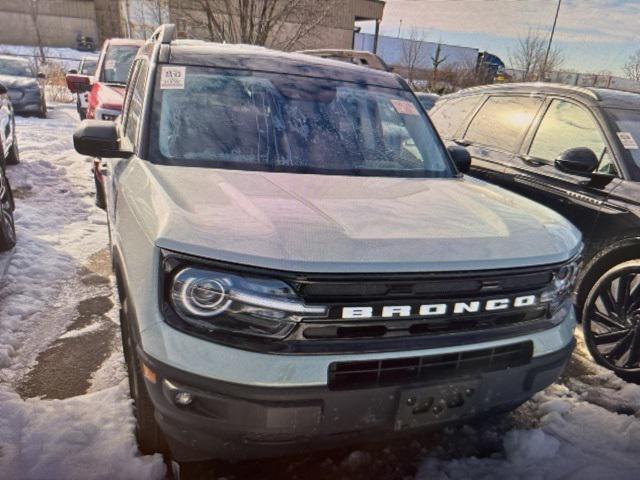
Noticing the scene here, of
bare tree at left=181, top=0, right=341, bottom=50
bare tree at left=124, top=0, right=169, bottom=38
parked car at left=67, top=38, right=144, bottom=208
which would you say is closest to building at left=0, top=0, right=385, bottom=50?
bare tree at left=124, top=0, right=169, bottom=38

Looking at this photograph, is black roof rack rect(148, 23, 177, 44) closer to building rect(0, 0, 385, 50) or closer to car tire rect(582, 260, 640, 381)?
car tire rect(582, 260, 640, 381)

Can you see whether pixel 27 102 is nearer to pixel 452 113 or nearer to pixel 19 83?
pixel 19 83

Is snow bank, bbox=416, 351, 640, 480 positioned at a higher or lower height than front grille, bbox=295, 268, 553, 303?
lower

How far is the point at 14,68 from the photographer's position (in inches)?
537

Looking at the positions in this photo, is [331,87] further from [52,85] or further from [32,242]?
[52,85]

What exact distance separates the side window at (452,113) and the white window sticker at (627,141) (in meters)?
1.65

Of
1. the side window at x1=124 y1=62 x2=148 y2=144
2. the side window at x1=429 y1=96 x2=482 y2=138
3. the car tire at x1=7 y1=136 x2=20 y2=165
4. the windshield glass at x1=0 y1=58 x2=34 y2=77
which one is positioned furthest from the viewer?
the windshield glass at x1=0 y1=58 x2=34 y2=77

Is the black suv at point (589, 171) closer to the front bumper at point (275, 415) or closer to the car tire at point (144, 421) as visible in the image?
the front bumper at point (275, 415)

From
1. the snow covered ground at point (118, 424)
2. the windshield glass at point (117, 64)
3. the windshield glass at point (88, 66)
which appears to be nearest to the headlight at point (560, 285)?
the snow covered ground at point (118, 424)

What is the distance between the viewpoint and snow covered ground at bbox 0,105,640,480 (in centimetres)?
210

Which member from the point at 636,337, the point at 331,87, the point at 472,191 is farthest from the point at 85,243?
the point at 636,337

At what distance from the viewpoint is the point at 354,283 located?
158 cm

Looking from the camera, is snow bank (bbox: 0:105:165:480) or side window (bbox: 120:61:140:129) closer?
snow bank (bbox: 0:105:165:480)

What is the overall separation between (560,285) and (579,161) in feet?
5.69
